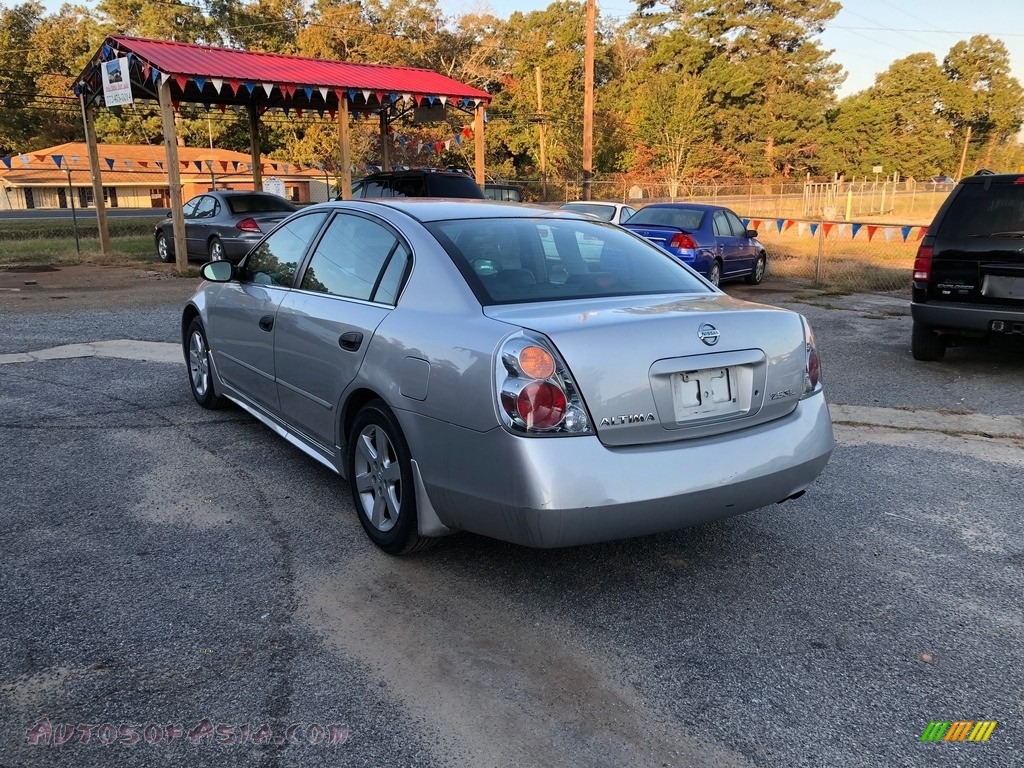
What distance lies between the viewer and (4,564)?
3.44m

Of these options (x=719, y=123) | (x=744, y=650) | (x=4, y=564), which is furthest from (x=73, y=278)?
(x=719, y=123)

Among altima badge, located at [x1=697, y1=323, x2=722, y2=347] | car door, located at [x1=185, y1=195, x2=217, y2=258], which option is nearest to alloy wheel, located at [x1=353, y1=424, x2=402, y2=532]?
altima badge, located at [x1=697, y1=323, x2=722, y2=347]

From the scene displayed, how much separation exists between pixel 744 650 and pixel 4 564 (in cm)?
311

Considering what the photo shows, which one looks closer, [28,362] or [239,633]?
[239,633]

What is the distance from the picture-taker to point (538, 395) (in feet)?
9.18

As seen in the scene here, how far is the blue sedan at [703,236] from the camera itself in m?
12.7

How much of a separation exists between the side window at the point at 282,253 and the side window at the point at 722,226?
10025mm

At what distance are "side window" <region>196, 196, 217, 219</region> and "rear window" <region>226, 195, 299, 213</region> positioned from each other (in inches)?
22.7

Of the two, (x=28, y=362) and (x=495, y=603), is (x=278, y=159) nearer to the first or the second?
(x=28, y=362)

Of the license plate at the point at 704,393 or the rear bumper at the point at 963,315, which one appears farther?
the rear bumper at the point at 963,315

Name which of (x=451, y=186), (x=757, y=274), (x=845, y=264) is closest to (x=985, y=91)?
(x=845, y=264)

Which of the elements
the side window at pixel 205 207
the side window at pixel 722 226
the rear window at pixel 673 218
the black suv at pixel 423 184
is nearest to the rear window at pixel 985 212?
the rear window at pixel 673 218

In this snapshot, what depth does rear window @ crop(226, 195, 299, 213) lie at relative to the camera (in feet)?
48.3

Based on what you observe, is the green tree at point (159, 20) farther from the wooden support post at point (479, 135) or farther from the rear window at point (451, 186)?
the rear window at point (451, 186)
